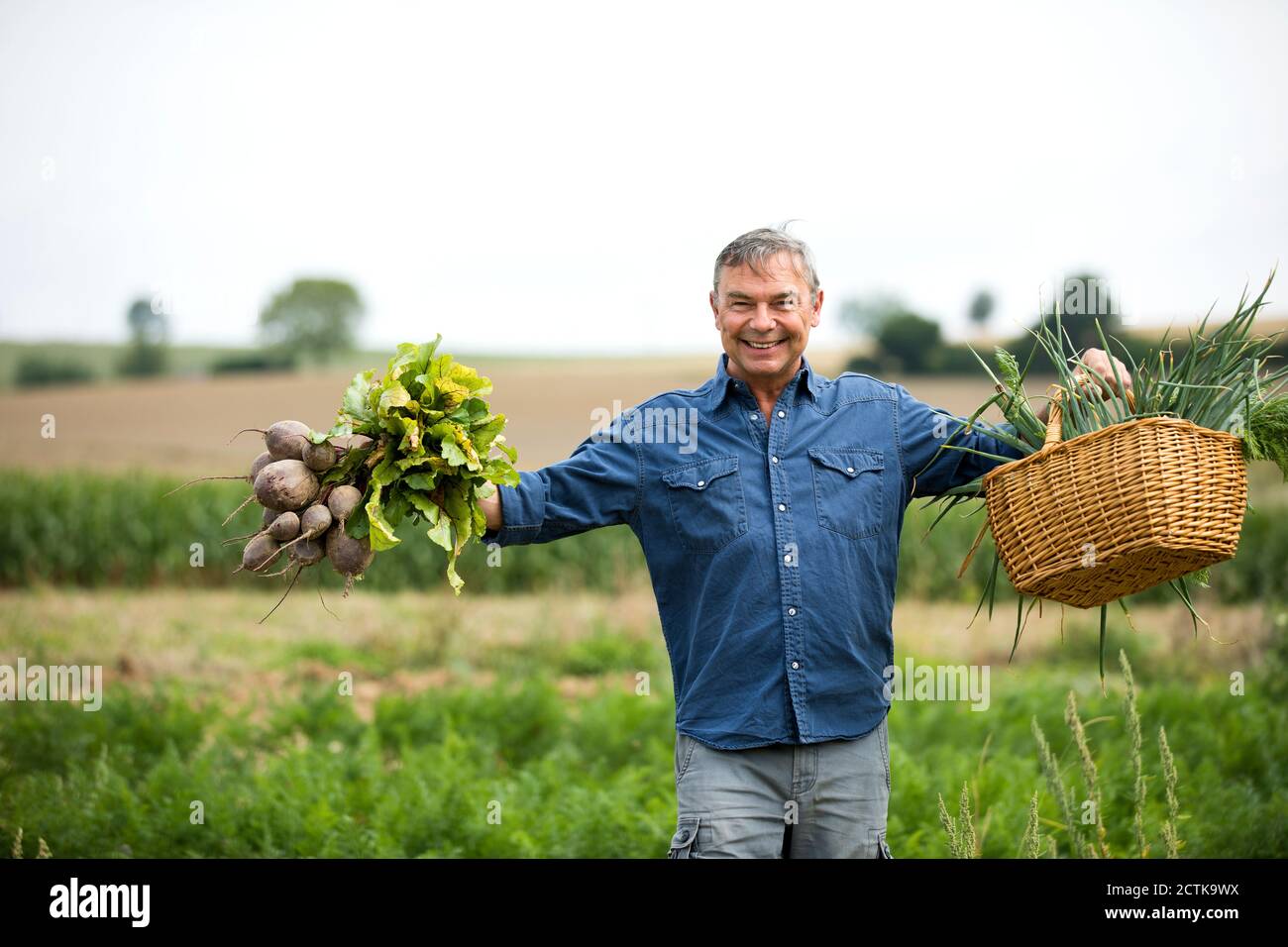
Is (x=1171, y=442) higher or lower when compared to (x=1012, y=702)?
higher

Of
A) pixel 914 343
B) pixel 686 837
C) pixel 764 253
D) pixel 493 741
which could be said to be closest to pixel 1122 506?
pixel 764 253

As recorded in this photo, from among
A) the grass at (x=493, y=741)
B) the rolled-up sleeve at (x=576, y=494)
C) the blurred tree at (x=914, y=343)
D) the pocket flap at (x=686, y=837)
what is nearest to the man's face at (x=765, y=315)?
the rolled-up sleeve at (x=576, y=494)

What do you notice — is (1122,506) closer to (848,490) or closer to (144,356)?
(848,490)

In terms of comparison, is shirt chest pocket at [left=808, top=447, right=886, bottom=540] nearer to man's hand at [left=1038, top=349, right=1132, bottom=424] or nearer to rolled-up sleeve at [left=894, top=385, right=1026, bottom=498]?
rolled-up sleeve at [left=894, top=385, right=1026, bottom=498]

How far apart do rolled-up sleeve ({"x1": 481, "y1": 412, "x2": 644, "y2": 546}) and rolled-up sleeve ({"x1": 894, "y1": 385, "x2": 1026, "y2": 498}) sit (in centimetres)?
80

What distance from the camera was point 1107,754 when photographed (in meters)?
5.98

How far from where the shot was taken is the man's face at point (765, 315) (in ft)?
11.3

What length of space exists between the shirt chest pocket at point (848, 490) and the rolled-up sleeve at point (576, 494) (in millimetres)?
515

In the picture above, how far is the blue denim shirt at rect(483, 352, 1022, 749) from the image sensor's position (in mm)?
3432

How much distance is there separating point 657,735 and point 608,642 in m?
2.73

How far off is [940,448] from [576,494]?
3.50 ft

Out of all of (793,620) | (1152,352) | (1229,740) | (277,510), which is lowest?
(1229,740)
